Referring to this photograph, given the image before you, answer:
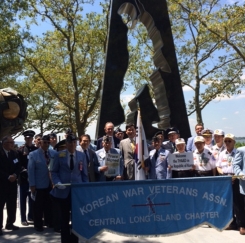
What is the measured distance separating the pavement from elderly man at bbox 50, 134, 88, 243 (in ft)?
1.85

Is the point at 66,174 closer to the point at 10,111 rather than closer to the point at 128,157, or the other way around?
the point at 128,157

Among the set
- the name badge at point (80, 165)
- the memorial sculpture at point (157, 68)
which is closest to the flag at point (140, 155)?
the name badge at point (80, 165)

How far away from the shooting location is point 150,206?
4398 millimetres

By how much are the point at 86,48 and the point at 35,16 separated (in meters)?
3.21

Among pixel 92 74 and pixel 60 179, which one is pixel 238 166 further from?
pixel 92 74

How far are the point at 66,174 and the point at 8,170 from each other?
165 cm

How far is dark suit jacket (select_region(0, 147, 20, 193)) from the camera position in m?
5.67

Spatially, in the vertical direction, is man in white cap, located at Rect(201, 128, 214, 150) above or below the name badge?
above

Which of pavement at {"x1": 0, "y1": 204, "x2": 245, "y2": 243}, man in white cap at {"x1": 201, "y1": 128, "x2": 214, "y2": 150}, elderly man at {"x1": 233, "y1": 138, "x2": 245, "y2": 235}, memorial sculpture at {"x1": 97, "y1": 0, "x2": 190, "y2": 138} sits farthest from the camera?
memorial sculpture at {"x1": 97, "y1": 0, "x2": 190, "y2": 138}

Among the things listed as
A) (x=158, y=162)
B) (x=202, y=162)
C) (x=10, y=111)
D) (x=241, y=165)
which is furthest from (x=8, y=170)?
(x=10, y=111)

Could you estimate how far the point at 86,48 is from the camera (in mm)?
19125

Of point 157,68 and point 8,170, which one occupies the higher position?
point 157,68

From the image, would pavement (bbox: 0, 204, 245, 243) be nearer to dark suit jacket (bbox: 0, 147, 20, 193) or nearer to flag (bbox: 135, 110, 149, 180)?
dark suit jacket (bbox: 0, 147, 20, 193)

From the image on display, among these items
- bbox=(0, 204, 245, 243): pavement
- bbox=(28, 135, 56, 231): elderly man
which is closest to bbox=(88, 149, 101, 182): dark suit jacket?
bbox=(28, 135, 56, 231): elderly man
